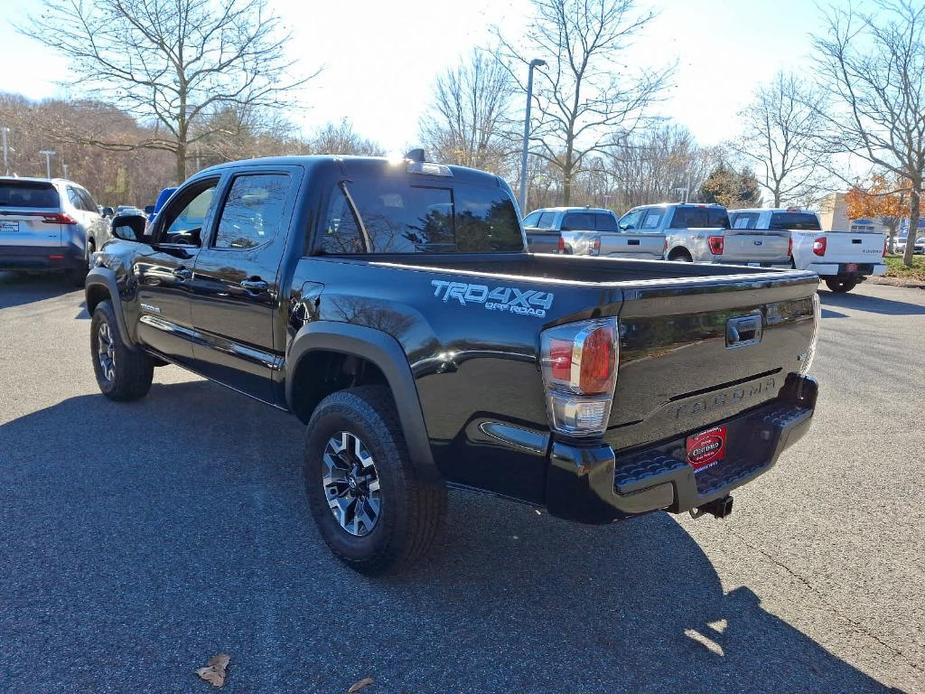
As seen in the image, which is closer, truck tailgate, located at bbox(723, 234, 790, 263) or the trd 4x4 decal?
the trd 4x4 decal

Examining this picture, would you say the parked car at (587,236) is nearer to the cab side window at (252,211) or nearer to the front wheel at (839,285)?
the front wheel at (839,285)

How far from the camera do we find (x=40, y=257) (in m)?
11.0

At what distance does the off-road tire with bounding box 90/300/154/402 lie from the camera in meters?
5.30

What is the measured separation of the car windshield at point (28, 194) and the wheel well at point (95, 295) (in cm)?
672

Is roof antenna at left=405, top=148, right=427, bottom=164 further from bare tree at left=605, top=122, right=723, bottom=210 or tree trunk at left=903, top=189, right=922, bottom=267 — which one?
bare tree at left=605, top=122, right=723, bottom=210

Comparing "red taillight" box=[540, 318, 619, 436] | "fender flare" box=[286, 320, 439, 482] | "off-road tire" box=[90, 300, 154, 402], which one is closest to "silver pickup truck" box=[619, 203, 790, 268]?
"off-road tire" box=[90, 300, 154, 402]

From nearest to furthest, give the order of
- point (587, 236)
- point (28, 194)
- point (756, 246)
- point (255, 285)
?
point (255, 285), point (28, 194), point (756, 246), point (587, 236)

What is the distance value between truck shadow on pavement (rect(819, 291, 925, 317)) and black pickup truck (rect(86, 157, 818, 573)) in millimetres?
10453

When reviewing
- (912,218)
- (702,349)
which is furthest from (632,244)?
(912,218)

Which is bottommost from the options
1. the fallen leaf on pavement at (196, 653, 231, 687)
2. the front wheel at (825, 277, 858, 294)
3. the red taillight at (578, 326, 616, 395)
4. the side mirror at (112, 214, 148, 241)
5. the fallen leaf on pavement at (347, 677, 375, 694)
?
the fallen leaf on pavement at (347, 677, 375, 694)

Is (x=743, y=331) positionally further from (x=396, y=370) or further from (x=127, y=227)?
(x=127, y=227)

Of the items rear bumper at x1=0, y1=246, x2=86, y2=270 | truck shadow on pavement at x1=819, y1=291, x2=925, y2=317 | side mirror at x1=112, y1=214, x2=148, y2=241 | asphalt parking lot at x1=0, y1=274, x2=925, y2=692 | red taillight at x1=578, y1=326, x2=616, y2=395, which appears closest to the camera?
red taillight at x1=578, y1=326, x2=616, y2=395

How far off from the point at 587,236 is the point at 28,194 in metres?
10.1

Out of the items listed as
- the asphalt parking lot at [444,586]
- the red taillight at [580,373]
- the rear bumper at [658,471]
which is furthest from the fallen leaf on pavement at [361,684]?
the red taillight at [580,373]
